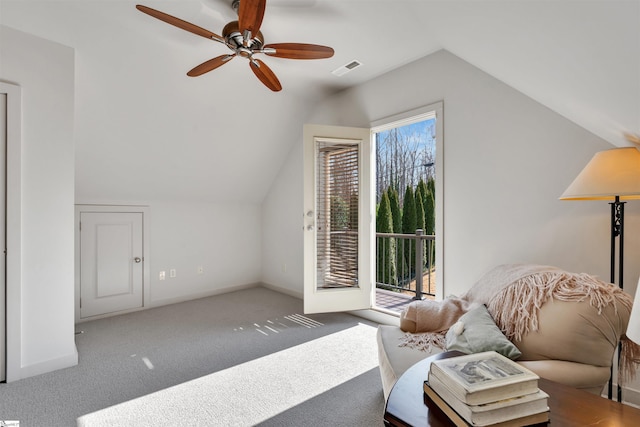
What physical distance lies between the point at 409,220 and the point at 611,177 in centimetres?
365

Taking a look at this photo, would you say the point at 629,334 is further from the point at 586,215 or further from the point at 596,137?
the point at 596,137

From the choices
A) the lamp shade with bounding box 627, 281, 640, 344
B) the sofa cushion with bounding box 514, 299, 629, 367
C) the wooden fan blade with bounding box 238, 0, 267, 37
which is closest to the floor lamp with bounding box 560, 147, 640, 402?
the sofa cushion with bounding box 514, 299, 629, 367

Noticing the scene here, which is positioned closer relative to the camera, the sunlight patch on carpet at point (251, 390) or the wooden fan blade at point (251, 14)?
the wooden fan blade at point (251, 14)

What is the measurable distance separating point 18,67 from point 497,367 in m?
3.30

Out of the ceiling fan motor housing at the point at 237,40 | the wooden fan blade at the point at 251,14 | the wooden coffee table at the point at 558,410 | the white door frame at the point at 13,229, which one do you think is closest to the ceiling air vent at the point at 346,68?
the ceiling fan motor housing at the point at 237,40

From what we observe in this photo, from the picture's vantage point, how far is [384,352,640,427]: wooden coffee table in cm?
89

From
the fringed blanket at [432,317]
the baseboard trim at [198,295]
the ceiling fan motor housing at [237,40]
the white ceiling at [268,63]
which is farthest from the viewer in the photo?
the baseboard trim at [198,295]

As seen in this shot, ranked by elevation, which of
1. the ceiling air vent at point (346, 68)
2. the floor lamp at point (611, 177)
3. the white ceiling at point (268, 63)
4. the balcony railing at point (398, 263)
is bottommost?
the balcony railing at point (398, 263)

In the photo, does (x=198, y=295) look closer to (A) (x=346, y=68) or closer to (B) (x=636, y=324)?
(A) (x=346, y=68)

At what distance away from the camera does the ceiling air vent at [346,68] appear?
3.22 m

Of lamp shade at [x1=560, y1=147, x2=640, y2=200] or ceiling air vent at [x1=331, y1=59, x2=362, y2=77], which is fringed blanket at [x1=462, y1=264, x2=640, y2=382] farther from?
ceiling air vent at [x1=331, y1=59, x2=362, y2=77]

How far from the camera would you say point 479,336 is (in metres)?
1.53

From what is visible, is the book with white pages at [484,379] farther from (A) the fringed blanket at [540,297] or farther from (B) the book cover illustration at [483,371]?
(A) the fringed blanket at [540,297]

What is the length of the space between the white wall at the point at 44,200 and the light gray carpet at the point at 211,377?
0.71 ft
